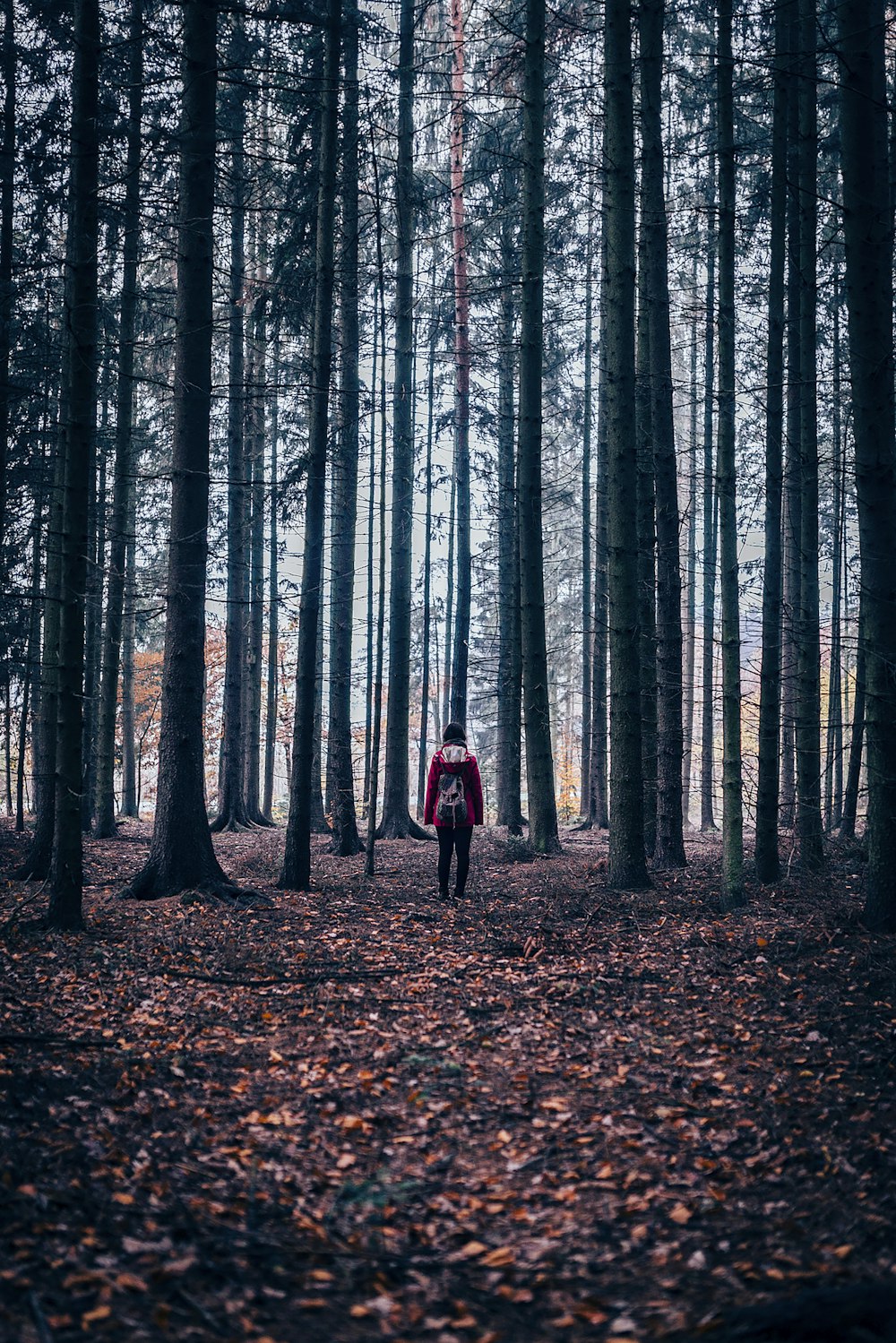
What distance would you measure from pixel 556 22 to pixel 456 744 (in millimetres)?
11215

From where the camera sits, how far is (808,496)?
12672 mm

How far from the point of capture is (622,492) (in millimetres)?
11562

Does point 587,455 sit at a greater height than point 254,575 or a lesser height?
greater

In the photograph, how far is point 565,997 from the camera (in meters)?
7.86

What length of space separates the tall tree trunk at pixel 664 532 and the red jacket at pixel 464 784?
2608 mm

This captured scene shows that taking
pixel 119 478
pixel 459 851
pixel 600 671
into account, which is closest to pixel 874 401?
pixel 459 851

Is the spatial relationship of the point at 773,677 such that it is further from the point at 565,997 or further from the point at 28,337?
the point at 28,337

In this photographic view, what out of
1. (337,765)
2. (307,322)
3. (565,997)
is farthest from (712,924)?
(307,322)

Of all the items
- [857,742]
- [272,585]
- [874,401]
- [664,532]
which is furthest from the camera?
[272,585]

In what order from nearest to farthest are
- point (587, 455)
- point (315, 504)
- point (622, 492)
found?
1. point (622, 492)
2. point (315, 504)
3. point (587, 455)

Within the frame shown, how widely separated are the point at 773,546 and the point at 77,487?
815 centimetres

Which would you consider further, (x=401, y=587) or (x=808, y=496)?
(x=401, y=587)

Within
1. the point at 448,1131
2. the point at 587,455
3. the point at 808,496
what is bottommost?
the point at 448,1131

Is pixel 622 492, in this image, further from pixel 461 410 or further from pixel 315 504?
pixel 461 410
